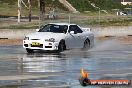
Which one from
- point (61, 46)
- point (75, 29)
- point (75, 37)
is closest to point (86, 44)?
point (75, 29)

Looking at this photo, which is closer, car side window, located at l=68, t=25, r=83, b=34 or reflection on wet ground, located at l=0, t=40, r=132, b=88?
reflection on wet ground, located at l=0, t=40, r=132, b=88

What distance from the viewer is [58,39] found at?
24.3 meters

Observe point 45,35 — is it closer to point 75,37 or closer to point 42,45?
point 42,45

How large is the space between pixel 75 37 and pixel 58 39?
1.82m

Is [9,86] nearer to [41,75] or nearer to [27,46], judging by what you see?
[41,75]

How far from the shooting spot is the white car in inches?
950

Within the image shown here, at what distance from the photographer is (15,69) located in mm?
16094

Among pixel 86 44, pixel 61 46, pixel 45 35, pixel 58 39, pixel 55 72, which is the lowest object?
pixel 86 44

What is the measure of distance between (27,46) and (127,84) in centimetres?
1270

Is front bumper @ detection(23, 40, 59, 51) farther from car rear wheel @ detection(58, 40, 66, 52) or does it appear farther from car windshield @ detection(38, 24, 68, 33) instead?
car windshield @ detection(38, 24, 68, 33)

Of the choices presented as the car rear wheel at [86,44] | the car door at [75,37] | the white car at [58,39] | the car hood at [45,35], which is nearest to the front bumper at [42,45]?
the white car at [58,39]

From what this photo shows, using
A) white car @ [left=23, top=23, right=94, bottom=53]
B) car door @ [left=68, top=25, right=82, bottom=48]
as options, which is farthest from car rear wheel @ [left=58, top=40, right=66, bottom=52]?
car door @ [left=68, top=25, right=82, bottom=48]

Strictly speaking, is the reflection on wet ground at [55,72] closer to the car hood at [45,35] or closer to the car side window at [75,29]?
the car hood at [45,35]

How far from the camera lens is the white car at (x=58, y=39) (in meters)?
24.1
